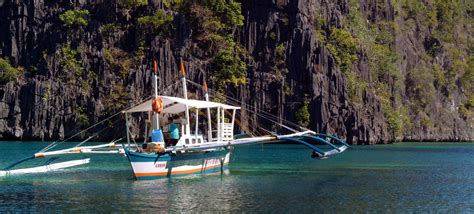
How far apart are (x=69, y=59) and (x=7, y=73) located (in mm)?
10830

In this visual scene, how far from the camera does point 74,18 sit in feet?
425

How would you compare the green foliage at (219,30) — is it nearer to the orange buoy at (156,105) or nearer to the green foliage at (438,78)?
the green foliage at (438,78)

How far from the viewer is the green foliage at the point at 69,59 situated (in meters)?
125

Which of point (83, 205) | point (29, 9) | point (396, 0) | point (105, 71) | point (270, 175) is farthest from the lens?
point (396, 0)

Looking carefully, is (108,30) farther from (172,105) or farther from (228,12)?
(172,105)

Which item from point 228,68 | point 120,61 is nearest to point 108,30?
point 120,61

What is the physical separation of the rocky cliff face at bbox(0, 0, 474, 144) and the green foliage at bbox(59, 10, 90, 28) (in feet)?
3.69

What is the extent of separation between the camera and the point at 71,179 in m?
52.8

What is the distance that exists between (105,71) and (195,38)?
1841cm

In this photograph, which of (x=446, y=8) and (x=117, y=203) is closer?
(x=117, y=203)

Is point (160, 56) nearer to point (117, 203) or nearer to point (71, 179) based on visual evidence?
point (71, 179)

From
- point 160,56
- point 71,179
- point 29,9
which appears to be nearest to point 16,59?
point 29,9

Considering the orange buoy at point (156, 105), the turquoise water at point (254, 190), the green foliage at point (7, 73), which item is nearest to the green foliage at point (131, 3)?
the green foliage at point (7, 73)

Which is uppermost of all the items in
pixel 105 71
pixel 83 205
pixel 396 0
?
pixel 396 0
